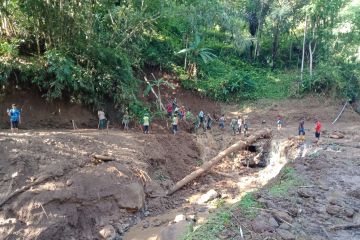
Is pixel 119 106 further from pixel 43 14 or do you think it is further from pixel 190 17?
pixel 190 17

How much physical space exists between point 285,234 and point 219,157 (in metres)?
7.46

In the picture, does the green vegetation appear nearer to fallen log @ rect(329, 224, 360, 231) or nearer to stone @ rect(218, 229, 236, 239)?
stone @ rect(218, 229, 236, 239)

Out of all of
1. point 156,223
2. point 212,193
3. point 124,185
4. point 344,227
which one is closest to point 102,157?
point 124,185

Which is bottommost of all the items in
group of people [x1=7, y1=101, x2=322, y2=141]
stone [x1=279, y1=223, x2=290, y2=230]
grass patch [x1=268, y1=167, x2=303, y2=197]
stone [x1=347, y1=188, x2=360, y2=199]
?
stone [x1=279, y1=223, x2=290, y2=230]

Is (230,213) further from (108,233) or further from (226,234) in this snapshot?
(108,233)

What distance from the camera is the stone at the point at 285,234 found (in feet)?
30.5

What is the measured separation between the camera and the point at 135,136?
1605 centimetres

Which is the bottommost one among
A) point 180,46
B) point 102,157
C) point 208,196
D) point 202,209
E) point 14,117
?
point 202,209

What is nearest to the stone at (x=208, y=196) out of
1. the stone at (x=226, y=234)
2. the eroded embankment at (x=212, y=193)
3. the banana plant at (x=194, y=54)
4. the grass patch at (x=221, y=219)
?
the eroded embankment at (x=212, y=193)

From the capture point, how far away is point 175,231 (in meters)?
10.2

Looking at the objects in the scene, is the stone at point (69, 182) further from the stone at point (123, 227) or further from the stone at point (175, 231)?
the stone at point (175, 231)

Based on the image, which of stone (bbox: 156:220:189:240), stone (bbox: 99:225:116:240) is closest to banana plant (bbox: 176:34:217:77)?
stone (bbox: 99:225:116:240)

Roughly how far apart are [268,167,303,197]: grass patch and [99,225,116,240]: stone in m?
5.01

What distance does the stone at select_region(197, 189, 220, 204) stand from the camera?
13.3 metres
